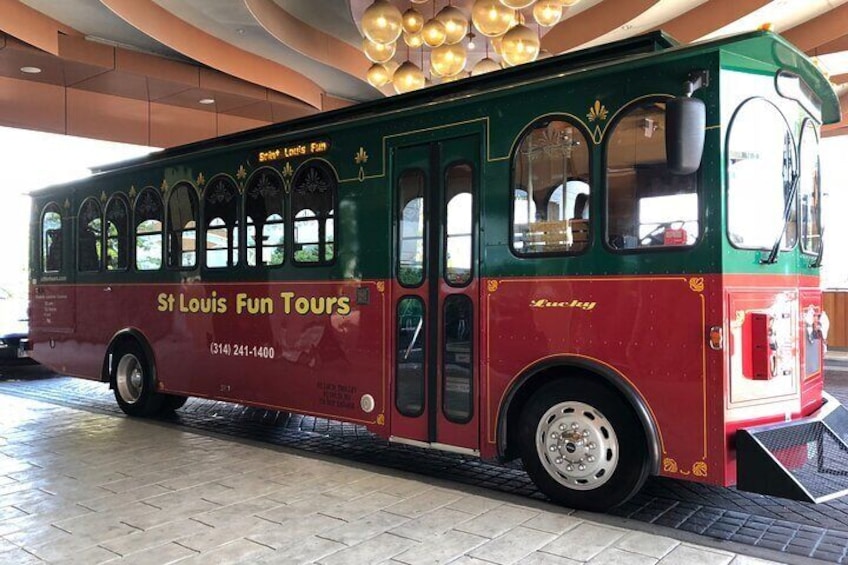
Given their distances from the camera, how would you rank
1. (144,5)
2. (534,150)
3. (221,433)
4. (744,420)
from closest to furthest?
(744,420) → (534,150) → (221,433) → (144,5)

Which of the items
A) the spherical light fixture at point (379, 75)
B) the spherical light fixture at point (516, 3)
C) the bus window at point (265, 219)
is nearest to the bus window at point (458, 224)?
the bus window at point (265, 219)

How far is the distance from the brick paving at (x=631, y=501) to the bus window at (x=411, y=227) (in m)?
1.61

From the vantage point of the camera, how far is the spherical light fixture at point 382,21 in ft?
26.1

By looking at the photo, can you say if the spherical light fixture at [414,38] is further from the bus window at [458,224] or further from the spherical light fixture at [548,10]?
the bus window at [458,224]

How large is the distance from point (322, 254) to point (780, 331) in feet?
11.9

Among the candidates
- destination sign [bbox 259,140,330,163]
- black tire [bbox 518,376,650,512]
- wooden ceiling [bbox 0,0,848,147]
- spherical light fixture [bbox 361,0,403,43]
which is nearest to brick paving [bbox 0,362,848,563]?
black tire [bbox 518,376,650,512]

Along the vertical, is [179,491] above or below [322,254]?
below

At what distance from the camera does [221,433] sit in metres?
7.10

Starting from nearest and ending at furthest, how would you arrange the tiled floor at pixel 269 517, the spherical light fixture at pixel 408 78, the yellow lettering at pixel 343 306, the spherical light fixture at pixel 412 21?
the tiled floor at pixel 269 517 → the yellow lettering at pixel 343 306 → the spherical light fixture at pixel 412 21 → the spherical light fixture at pixel 408 78

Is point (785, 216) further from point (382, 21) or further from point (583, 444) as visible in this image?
point (382, 21)

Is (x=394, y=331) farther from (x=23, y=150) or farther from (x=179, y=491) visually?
(x=23, y=150)

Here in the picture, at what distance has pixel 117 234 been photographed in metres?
8.21

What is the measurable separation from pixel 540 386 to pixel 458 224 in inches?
52.7

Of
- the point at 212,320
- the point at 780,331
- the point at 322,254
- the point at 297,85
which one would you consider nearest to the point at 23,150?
the point at 297,85
